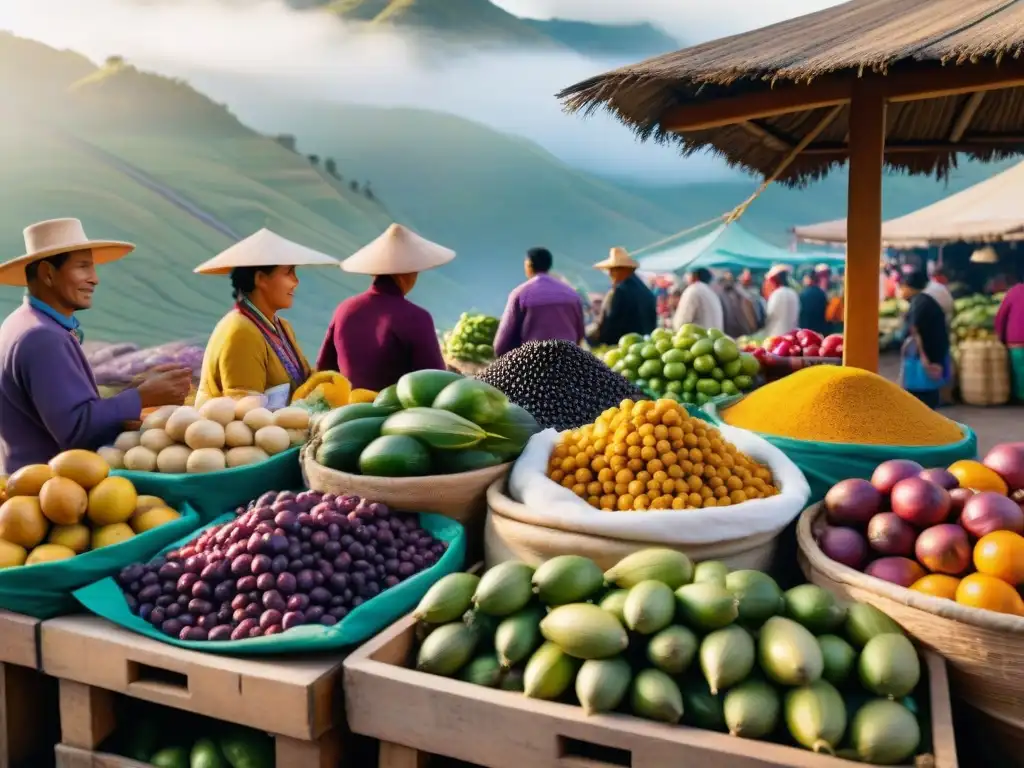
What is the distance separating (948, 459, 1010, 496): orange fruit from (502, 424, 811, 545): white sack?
0.31 meters

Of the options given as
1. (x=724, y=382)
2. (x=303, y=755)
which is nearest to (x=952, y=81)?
(x=724, y=382)

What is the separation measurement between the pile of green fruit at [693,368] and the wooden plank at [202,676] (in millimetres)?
2414

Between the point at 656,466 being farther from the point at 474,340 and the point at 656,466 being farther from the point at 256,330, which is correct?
the point at 474,340

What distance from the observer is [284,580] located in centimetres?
150

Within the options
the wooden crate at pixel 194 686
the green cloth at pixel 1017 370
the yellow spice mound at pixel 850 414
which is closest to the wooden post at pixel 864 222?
the yellow spice mound at pixel 850 414

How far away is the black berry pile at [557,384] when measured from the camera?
7.57ft

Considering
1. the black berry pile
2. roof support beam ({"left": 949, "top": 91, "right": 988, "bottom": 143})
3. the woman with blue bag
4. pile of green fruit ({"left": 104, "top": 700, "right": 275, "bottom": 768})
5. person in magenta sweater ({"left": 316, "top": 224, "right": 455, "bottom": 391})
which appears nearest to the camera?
pile of green fruit ({"left": 104, "top": 700, "right": 275, "bottom": 768})

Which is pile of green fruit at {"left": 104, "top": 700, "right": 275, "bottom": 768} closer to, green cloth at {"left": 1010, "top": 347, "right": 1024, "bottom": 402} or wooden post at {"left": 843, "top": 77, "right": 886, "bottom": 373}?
wooden post at {"left": 843, "top": 77, "right": 886, "bottom": 373}

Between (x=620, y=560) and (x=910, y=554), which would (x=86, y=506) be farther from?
(x=910, y=554)

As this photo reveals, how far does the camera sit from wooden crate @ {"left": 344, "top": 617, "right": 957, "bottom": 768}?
1157mm

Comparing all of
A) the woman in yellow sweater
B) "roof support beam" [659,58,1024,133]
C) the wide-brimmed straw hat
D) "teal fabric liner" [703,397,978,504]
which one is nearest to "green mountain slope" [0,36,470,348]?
the wide-brimmed straw hat

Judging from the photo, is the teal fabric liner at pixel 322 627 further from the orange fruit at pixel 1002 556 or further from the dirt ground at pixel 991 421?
the dirt ground at pixel 991 421

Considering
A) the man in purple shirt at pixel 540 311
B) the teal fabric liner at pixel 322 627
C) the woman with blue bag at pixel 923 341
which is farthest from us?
the woman with blue bag at pixel 923 341

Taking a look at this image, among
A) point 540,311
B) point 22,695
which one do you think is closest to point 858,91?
point 540,311
